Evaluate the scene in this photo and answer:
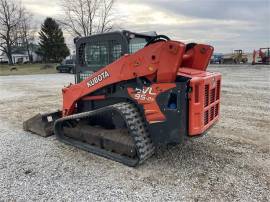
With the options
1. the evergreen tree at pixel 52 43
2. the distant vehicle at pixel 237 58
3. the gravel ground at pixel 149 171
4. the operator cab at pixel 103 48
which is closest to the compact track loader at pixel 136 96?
the operator cab at pixel 103 48

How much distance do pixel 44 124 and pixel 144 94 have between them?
2849 mm

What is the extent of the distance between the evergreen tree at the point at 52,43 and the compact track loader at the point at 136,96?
45031mm

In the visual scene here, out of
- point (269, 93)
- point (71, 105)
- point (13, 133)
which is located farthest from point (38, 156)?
point (269, 93)

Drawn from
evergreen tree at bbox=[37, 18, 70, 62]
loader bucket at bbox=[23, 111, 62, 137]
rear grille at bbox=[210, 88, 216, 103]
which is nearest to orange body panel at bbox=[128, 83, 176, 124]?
rear grille at bbox=[210, 88, 216, 103]

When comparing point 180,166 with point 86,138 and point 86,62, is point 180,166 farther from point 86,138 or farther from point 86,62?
point 86,62

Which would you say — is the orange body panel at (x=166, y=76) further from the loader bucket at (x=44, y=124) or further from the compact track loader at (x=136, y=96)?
the loader bucket at (x=44, y=124)

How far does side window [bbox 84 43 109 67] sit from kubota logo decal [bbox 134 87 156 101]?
3.25 ft

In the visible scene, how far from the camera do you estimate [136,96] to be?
439cm

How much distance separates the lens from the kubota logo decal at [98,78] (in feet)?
15.3

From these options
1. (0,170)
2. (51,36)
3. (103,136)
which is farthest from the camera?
(51,36)

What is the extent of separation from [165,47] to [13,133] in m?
4.26

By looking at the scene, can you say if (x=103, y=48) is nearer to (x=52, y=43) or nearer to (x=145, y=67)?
(x=145, y=67)

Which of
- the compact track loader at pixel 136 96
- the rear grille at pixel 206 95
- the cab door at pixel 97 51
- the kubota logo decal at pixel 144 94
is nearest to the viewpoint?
the compact track loader at pixel 136 96

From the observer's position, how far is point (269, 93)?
1146 cm
